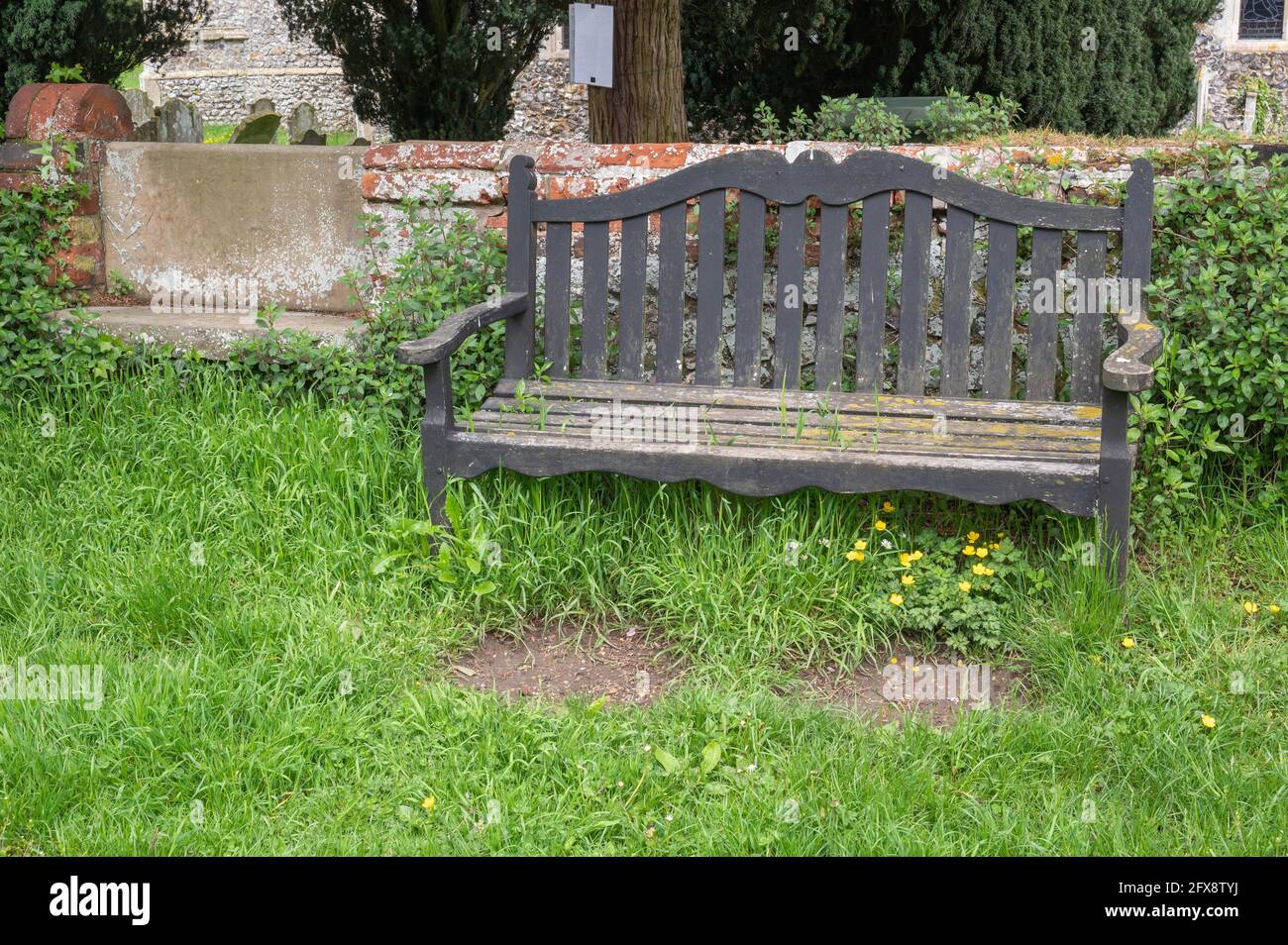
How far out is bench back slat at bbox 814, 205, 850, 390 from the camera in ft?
12.6

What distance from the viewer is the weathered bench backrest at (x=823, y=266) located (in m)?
3.69

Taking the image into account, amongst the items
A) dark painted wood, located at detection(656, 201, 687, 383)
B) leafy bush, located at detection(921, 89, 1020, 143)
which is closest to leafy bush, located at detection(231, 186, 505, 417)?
dark painted wood, located at detection(656, 201, 687, 383)

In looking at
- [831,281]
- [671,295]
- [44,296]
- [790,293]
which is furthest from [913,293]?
[44,296]

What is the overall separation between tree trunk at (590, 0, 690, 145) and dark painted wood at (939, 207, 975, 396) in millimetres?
2414

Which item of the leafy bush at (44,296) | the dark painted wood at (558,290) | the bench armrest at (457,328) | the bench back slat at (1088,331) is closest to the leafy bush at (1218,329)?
the bench back slat at (1088,331)

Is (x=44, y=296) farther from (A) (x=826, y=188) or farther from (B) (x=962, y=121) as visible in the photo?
(B) (x=962, y=121)

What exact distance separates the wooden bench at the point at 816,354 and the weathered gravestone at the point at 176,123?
4.19 m

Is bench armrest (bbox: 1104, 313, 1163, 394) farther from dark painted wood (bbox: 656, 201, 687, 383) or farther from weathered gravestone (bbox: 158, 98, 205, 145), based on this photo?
weathered gravestone (bbox: 158, 98, 205, 145)

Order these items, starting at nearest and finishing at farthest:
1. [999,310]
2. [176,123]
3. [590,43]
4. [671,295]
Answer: [999,310] < [671,295] < [590,43] < [176,123]

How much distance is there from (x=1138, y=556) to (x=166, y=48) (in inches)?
280

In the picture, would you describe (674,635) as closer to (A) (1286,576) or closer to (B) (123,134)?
(A) (1286,576)

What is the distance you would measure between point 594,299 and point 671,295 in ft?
0.82

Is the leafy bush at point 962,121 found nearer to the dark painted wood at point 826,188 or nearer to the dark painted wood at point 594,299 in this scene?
the dark painted wood at point 826,188

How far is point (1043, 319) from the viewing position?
12.1ft
